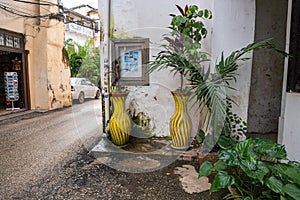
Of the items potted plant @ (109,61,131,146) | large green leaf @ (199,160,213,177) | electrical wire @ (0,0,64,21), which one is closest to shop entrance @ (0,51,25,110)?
electrical wire @ (0,0,64,21)

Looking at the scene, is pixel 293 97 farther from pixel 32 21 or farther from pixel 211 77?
pixel 32 21

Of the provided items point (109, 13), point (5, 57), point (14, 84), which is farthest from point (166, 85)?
point (5, 57)

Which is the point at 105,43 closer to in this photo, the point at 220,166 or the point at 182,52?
the point at 182,52

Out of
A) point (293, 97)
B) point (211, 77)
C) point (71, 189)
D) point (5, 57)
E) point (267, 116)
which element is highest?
point (5, 57)

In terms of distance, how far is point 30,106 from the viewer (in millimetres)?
7184

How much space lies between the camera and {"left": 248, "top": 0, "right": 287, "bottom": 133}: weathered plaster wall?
10.4ft

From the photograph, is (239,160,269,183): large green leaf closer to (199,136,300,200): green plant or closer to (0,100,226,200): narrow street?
(199,136,300,200): green plant

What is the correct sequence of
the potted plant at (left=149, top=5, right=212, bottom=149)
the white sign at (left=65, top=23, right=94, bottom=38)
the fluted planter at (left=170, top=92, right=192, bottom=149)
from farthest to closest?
the white sign at (left=65, top=23, right=94, bottom=38) → the fluted planter at (left=170, top=92, right=192, bottom=149) → the potted plant at (left=149, top=5, right=212, bottom=149)

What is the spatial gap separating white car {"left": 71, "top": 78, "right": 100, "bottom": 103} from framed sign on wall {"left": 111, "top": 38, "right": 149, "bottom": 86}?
5.24m

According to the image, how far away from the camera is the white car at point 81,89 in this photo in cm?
872

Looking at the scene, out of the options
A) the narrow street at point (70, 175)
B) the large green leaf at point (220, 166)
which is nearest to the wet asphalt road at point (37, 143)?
the narrow street at point (70, 175)

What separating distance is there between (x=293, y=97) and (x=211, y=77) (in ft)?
2.80

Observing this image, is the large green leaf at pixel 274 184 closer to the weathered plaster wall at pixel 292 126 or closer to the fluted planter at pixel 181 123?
the weathered plaster wall at pixel 292 126

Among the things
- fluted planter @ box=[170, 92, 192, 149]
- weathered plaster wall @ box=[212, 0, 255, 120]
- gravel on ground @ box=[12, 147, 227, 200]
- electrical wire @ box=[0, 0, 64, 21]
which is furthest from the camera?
electrical wire @ box=[0, 0, 64, 21]
